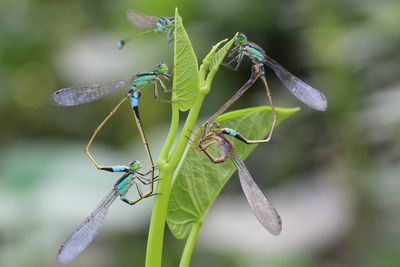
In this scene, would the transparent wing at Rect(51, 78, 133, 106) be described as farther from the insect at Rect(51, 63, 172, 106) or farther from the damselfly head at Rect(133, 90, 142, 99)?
the damselfly head at Rect(133, 90, 142, 99)

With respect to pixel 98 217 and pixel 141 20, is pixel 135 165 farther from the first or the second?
pixel 141 20

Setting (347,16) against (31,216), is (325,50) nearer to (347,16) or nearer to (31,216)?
(347,16)

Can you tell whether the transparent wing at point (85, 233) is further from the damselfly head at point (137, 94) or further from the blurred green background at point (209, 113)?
the blurred green background at point (209, 113)

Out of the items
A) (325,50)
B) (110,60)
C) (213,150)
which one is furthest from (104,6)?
(213,150)

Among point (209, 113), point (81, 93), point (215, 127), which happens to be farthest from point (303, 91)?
point (209, 113)

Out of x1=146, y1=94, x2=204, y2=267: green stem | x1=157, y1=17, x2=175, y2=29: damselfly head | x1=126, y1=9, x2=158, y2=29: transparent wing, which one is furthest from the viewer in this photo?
x1=126, y1=9, x2=158, y2=29: transparent wing

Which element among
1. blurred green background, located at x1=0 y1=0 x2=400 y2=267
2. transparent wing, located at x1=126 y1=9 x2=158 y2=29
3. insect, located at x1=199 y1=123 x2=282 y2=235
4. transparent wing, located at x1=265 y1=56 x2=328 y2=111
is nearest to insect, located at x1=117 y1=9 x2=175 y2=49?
transparent wing, located at x1=126 y1=9 x2=158 y2=29

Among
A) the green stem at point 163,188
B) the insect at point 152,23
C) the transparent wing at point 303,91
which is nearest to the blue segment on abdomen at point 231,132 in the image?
the green stem at point 163,188
